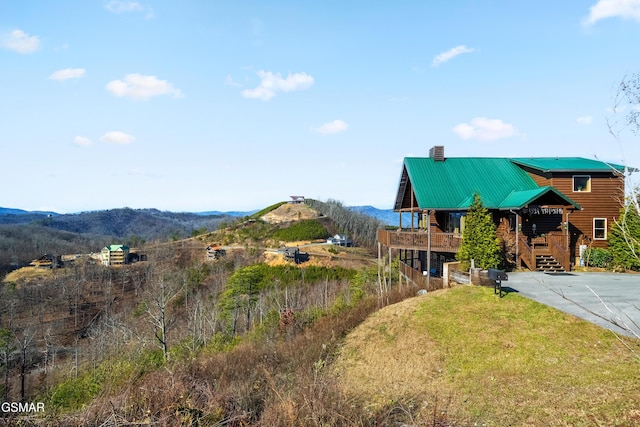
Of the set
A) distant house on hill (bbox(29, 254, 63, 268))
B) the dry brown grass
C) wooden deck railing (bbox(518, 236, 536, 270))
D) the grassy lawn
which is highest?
the dry brown grass

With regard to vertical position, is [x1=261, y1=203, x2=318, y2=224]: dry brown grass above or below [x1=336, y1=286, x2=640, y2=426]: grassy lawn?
above

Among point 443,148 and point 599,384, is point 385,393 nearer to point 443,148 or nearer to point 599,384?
point 599,384

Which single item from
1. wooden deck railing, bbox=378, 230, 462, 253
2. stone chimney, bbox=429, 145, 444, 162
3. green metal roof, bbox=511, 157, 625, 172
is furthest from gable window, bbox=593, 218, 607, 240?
wooden deck railing, bbox=378, 230, 462, 253

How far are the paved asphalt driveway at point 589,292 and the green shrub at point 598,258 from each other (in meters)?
2.12

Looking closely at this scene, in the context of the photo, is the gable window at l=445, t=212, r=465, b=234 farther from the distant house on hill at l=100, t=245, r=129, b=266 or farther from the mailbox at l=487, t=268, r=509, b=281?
the distant house on hill at l=100, t=245, r=129, b=266

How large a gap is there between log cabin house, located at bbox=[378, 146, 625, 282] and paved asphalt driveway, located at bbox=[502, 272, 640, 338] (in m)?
2.07

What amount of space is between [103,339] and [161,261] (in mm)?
41531

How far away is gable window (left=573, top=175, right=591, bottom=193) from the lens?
23.6 m

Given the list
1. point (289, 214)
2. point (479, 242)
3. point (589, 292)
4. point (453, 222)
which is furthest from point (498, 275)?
point (289, 214)

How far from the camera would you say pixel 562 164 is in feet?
80.0

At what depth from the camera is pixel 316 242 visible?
79375 millimetres

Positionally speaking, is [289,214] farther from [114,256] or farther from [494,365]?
[494,365]

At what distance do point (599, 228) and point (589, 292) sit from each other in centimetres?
1107

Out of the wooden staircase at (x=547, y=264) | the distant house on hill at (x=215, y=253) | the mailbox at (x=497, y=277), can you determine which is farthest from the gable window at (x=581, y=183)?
the distant house on hill at (x=215, y=253)
